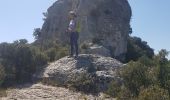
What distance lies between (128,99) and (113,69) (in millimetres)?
4371

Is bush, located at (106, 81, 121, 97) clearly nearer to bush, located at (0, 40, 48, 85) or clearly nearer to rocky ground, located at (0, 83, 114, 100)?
rocky ground, located at (0, 83, 114, 100)

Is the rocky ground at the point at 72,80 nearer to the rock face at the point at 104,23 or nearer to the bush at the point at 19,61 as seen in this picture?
the bush at the point at 19,61

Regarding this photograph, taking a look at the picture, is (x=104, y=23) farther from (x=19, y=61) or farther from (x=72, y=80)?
(x=72, y=80)

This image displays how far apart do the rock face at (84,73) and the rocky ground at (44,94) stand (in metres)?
0.58

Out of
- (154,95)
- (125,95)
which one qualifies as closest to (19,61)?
(125,95)

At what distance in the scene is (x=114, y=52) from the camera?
29.7m

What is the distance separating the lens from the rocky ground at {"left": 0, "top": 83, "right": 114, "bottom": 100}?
14.8m

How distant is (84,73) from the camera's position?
668 inches

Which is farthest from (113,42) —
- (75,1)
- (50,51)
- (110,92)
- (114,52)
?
(110,92)

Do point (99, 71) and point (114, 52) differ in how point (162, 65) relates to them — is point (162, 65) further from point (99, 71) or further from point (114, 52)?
point (114, 52)

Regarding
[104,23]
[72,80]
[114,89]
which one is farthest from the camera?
[104,23]

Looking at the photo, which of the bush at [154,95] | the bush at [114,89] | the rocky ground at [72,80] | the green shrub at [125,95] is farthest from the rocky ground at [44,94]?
the bush at [154,95]

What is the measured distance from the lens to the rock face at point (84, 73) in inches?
649

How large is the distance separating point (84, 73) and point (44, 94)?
7.81ft
